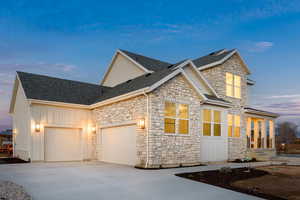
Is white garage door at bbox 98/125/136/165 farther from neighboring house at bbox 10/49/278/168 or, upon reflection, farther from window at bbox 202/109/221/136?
window at bbox 202/109/221/136

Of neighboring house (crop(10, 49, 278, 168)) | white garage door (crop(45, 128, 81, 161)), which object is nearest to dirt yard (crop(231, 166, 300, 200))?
neighboring house (crop(10, 49, 278, 168))

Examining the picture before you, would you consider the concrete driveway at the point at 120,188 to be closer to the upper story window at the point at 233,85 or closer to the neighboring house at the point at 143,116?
the neighboring house at the point at 143,116

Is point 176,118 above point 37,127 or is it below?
above

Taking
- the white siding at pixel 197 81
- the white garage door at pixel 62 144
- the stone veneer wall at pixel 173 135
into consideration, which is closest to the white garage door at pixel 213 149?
the stone veneer wall at pixel 173 135

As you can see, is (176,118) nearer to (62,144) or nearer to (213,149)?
(213,149)

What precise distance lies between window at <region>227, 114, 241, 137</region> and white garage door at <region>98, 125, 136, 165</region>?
708 cm

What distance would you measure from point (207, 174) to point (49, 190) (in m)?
5.64

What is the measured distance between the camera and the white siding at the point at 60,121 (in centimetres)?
1352

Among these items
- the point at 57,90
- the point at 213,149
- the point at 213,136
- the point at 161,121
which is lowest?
the point at 213,149

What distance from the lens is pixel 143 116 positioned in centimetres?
1120

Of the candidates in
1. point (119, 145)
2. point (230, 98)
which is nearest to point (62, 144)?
point (119, 145)

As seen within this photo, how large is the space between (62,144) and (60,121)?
4.62 ft

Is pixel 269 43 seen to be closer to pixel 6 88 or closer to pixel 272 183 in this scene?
pixel 272 183

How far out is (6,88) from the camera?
Result: 23125 mm
